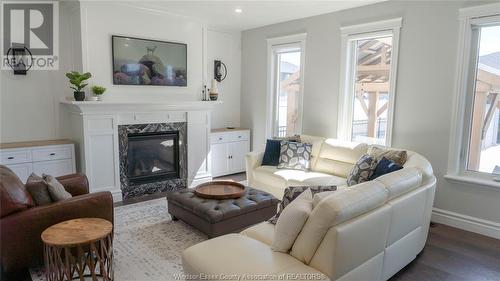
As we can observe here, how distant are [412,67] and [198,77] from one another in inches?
123

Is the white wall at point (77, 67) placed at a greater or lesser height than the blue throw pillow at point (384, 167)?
greater

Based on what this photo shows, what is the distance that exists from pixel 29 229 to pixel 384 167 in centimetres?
319

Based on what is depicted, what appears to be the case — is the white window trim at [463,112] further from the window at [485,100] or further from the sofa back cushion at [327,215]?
the sofa back cushion at [327,215]

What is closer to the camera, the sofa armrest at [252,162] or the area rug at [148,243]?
the area rug at [148,243]

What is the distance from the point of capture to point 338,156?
14.0ft

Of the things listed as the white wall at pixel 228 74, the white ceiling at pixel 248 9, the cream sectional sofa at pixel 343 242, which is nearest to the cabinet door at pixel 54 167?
the white ceiling at pixel 248 9

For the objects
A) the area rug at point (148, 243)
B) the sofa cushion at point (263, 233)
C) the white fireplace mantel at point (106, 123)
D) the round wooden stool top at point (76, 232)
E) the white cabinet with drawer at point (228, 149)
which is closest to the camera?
the round wooden stool top at point (76, 232)

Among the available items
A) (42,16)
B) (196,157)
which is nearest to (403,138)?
(196,157)

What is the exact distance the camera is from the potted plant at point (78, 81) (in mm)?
3973

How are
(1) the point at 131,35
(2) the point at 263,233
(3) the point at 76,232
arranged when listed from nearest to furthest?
(3) the point at 76,232
(2) the point at 263,233
(1) the point at 131,35

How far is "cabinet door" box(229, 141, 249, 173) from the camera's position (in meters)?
5.94

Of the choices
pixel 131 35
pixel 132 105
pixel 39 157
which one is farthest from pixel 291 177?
pixel 39 157

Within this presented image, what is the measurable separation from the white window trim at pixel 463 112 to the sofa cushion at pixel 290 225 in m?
2.45

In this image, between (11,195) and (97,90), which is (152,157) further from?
(11,195)
